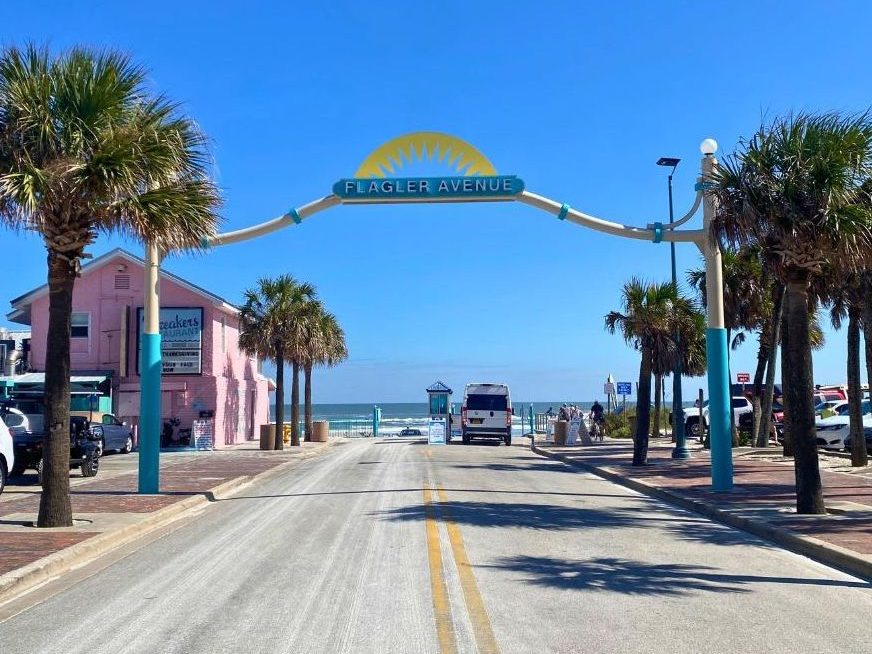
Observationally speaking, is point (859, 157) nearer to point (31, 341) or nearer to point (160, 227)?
point (160, 227)

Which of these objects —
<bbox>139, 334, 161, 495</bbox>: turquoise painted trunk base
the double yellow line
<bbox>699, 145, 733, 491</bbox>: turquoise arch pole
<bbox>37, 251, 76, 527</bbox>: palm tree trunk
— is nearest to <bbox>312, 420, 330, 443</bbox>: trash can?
<bbox>139, 334, 161, 495</bbox>: turquoise painted trunk base

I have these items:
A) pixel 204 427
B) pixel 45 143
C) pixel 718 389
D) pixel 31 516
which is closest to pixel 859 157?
pixel 718 389

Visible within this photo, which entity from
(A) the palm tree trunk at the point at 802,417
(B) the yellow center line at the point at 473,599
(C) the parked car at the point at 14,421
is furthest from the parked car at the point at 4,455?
(A) the palm tree trunk at the point at 802,417

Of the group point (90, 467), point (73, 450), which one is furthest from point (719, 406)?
point (73, 450)

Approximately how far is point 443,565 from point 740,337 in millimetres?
36184

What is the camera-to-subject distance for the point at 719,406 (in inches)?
631

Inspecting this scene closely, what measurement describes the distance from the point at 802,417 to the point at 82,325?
30.7 m

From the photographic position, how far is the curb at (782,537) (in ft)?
30.7

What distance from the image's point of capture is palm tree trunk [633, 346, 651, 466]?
893 inches

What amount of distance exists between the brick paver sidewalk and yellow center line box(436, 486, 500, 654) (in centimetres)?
468

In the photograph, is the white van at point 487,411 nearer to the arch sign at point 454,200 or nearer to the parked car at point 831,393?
the parked car at point 831,393

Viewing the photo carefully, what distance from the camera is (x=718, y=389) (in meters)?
16.0

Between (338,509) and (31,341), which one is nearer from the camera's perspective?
(338,509)

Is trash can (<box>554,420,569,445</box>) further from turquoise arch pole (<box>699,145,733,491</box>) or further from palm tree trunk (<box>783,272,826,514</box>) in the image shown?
palm tree trunk (<box>783,272,826,514</box>)
